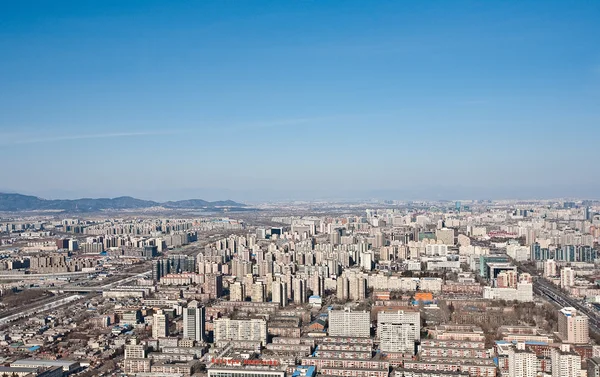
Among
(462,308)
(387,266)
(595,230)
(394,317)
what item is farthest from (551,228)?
(394,317)

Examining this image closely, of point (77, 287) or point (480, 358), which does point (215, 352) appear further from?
point (77, 287)

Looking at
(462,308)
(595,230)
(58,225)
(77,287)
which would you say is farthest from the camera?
(58,225)

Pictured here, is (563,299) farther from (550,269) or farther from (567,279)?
(550,269)

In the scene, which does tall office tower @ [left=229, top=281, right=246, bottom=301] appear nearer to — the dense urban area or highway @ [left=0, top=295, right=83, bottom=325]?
the dense urban area

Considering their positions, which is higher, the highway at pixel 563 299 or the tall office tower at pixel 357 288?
the tall office tower at pixel 357 288

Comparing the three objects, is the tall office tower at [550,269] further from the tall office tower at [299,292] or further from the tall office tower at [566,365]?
the tall office tower at [566,365]

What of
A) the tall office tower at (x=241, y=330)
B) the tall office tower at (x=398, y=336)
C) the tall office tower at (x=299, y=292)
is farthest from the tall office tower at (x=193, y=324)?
the tall office tower at (x=299, y=292)

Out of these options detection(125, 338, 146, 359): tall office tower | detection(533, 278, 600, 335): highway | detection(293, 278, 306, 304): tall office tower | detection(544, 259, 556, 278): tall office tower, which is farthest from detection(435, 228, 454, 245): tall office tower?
detection(125, 338, 146, 359): tall office tower

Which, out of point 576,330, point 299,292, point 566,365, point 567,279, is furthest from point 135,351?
point 567,279
